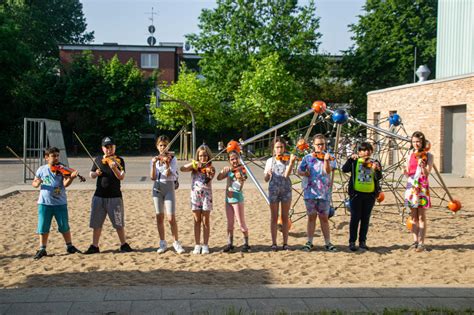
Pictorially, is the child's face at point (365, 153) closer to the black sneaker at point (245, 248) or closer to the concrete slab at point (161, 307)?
the black sneaker at point (245, 248)

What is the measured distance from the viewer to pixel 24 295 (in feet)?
17.0

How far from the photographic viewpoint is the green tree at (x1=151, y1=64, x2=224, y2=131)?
3484cm

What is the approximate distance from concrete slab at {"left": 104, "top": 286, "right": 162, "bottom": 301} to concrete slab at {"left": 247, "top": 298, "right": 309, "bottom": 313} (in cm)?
92

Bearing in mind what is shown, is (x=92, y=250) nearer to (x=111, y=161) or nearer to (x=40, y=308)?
(x=111, y=161)

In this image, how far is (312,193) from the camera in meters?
7.56


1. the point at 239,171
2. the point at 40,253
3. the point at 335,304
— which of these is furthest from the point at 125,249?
the point at 335,304

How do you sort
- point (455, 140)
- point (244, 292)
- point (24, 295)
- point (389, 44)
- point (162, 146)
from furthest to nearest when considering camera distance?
point (389, 44) < point (455, 140) < point (162, 146) < point (244, 292) < point (24, 295)

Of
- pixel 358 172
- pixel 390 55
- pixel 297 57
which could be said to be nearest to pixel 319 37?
pixel 297 57

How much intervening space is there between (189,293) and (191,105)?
101ft

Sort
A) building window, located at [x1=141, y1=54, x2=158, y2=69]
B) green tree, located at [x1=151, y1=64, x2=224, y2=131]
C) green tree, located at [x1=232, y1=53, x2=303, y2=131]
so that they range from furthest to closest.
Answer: building window, located at [x1=141, y1=54, x2=158, y2=69], green tree, located at [x1=232, y1=53, x2=303, y2=131], green tree, located at [x1=151, y1=64, x2=224, y2=131]

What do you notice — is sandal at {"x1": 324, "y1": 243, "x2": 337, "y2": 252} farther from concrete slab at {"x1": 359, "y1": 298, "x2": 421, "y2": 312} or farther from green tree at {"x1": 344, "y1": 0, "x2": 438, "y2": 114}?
green tree at {"x1": 344, "y1": 0, "x2": 438, "y2": 114}

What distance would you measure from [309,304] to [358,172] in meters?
3.16

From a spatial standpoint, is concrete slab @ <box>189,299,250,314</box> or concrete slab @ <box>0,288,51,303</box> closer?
concrete slab @ <box>189,299,250,314</box>

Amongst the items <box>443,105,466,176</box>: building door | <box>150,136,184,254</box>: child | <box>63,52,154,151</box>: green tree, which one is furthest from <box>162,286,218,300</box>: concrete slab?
<box>63,52,154,151</box>: green tree
